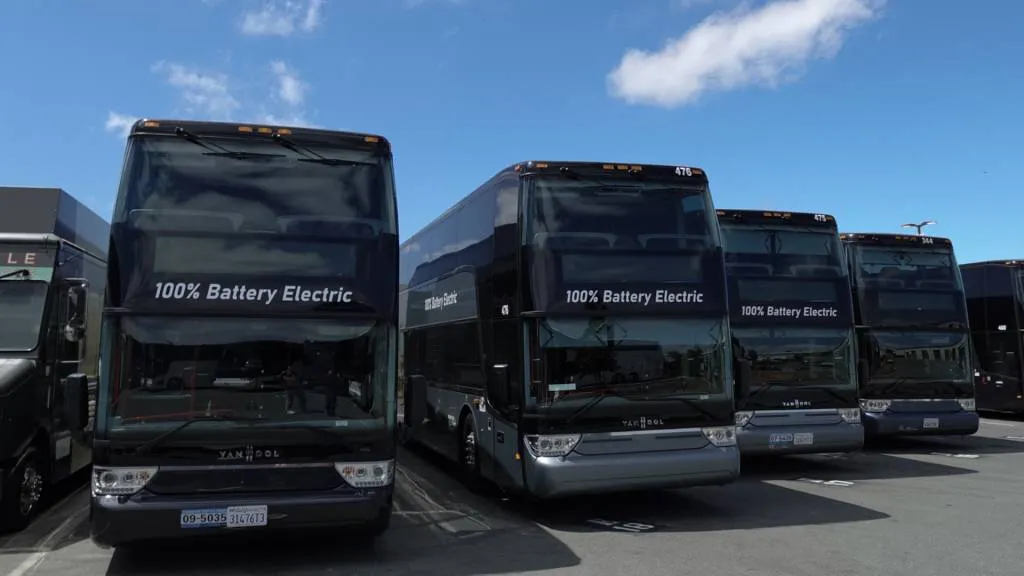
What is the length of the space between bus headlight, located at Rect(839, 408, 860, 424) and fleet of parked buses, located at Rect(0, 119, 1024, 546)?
9 cm

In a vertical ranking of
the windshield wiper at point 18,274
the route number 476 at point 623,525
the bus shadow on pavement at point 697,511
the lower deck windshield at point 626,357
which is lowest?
the route number 476 at point 623,525

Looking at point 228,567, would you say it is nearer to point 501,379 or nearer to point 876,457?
point 501,379

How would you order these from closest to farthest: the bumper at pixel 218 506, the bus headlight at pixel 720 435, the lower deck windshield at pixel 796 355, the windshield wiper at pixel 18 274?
the bumper at pixel 218 506 → the windshield wiper at pixel 18 274 → the bus headlight at pixel 720 435 → the lower deck windshield at pixel 796 355

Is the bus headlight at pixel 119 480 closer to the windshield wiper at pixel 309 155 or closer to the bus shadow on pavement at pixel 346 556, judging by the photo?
the bus shadow on pavement at pixel 346 556

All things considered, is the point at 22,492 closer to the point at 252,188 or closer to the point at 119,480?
the point at 119,480

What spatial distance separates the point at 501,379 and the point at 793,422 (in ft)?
17.1

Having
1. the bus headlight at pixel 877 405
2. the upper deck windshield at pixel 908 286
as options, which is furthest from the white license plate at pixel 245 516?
the upper deck windshield at pixel 908 286

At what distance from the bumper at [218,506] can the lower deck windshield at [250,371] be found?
0.63 meters

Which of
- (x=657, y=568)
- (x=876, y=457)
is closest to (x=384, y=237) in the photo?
(x=657, y=568)

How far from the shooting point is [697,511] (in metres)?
8.94

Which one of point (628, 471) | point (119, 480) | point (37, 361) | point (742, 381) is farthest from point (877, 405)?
point (37, 361)

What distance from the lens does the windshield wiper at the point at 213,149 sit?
673 cm

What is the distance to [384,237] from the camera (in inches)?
270

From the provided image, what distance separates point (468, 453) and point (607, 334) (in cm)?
299
